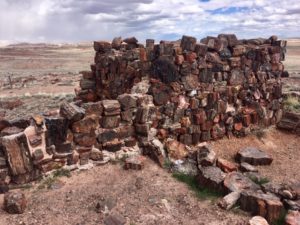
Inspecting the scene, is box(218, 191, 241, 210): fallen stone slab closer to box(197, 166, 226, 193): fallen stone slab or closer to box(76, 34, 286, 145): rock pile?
box(197, 166, 226, 193): fallen stone slab

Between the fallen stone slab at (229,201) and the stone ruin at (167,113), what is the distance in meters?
0.02

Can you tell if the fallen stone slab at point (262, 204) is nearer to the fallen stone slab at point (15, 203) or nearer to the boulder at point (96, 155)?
the boulder at point (96, 155)

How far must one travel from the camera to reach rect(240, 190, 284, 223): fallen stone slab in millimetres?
5855

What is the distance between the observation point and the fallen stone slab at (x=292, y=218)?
18.3 feet

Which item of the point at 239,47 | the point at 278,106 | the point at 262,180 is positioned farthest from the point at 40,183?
the point at 278,106

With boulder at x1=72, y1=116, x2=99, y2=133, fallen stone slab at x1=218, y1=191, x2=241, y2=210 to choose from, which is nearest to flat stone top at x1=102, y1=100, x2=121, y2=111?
boulder at x1=72, y1=116, x2=99, y2=133

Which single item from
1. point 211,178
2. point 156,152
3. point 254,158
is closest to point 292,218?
point 211,178

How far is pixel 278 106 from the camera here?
403 inches

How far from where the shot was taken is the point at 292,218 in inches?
222

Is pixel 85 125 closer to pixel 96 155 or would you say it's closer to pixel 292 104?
pixel 96 155

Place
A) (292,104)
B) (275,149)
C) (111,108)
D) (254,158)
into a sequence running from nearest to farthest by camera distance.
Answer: (111,108) < (254,158) < (275,149) < (292,104)

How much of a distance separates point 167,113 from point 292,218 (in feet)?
11.3

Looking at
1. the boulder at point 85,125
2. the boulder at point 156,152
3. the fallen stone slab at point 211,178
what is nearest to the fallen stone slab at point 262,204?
the fallen stone slab at point 211,178

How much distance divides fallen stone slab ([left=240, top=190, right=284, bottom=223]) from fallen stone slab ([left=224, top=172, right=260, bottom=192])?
0.27 m
